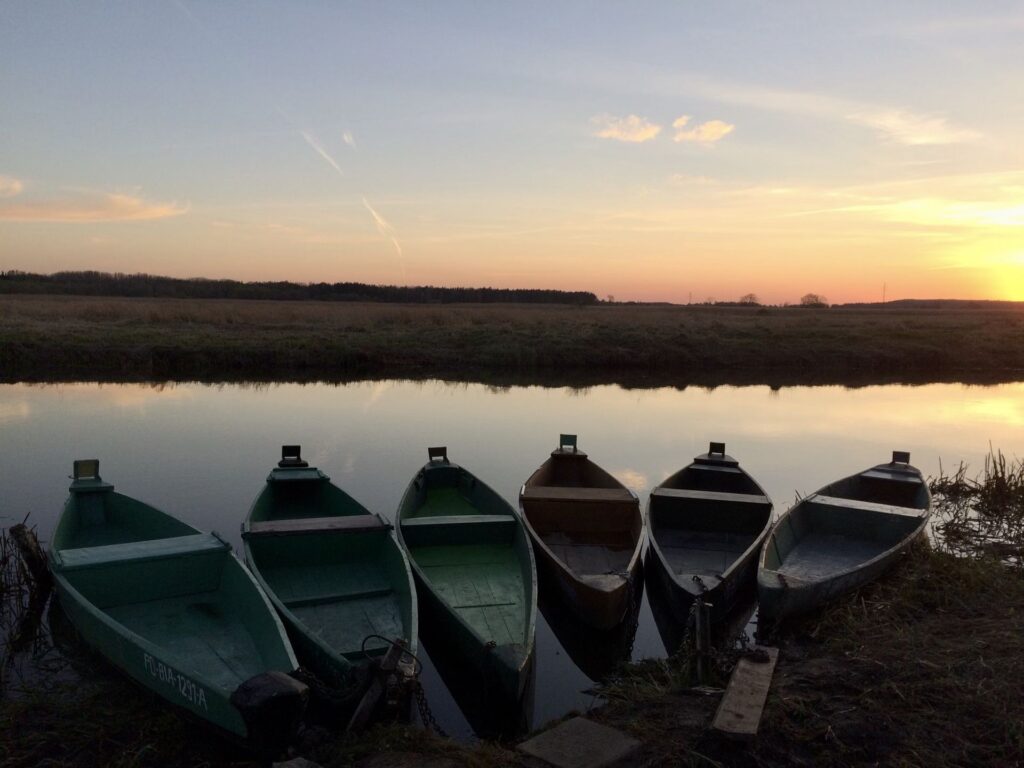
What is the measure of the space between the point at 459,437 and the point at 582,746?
1496 centimetres

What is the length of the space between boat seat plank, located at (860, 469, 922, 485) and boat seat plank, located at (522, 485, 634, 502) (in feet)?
16.0

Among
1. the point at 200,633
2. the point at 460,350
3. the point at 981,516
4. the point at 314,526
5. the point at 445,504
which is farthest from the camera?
the point at 460,350

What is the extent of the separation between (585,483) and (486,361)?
2342cm

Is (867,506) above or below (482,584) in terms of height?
above

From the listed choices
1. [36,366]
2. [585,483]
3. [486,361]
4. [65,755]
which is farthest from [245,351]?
[65,755]

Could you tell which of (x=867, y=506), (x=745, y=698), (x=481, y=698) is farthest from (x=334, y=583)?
(x=867, y=506)

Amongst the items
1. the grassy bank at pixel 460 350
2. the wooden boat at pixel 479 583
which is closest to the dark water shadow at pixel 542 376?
the grassy bank at pixel 460 350

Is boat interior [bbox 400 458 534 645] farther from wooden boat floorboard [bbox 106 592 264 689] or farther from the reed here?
the reed

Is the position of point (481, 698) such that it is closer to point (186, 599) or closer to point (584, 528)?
point (186, 599)

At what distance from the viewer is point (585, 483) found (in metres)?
14.6

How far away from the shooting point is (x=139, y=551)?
8391mm

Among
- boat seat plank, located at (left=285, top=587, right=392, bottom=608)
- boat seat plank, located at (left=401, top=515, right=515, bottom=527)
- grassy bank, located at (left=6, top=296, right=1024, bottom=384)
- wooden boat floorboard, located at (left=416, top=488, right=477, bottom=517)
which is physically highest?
grassy bank, located at (left=6, top=296, right=1024, bottom=384)

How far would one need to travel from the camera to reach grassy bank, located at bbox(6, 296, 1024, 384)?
32.9 m

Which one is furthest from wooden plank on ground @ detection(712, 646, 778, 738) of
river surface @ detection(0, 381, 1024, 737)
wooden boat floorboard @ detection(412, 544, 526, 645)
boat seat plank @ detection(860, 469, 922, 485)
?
boat seat plank @ detection(860, 469, 922, 485)
